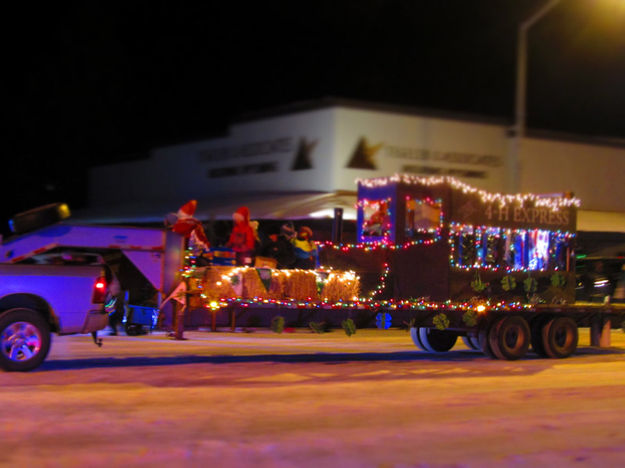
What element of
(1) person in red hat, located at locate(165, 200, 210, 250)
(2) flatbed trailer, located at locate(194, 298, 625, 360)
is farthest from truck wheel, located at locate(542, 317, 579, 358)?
(1) person in red hat, located at locate(165, 200, 210, 250)

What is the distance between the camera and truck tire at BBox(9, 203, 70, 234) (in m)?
11.0

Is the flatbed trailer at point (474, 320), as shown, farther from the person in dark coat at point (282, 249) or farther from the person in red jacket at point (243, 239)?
the person in dark coat at point (282, 249)

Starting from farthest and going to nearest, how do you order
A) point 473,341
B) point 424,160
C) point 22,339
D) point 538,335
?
point 424,160 → point 473,341 → point 538,335 → point 22,339

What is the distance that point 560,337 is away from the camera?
46.4ft

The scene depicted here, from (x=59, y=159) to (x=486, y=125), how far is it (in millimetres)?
19176

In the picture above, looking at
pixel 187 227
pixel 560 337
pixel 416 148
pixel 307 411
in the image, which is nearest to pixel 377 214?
pixel 187 227

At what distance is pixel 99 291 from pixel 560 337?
796 centimetres

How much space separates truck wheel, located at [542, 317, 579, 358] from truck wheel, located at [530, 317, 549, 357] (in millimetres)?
56

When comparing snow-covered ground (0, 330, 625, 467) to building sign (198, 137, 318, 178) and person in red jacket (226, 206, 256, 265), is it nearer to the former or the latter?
person in red jacket (226, 206, 256, 265)

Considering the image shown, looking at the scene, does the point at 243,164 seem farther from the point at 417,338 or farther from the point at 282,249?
the point at 282,249

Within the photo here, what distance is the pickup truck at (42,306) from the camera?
1038 cm

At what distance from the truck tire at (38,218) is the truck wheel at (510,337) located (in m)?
7.15

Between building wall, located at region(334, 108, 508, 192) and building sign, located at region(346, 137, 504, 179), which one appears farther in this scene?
building sign, located at region(346, 137, 504, 179)

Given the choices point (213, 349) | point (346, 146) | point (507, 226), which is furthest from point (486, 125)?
point (213, 349)
